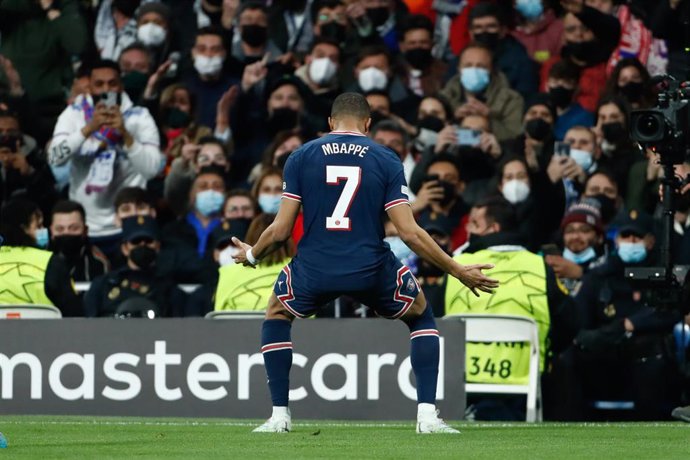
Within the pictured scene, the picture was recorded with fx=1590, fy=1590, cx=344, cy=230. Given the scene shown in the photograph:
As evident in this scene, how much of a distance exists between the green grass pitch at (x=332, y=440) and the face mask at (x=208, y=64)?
19.4 feet

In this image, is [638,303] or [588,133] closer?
[638,303]

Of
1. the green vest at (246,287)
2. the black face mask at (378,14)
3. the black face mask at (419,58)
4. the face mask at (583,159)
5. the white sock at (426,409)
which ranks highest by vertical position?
the black face mask at (378,14)

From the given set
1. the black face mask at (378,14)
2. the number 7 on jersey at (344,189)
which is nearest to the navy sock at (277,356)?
the number 7 on jersey at (344,189)

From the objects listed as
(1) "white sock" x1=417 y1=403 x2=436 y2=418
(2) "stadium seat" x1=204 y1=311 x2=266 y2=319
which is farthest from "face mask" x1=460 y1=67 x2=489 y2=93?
(1) "white sock" x1=417 y1=403 x2=436 y2=418

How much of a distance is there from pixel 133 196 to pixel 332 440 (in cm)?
Answer: 616

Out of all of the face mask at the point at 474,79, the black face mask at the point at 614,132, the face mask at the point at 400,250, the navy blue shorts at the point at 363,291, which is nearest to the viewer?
the navy blue shorts at the point at 363,291

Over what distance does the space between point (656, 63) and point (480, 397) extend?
5.29 meters

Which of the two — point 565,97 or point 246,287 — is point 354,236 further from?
point 565,97

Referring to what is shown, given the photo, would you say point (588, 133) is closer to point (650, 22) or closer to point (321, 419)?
point (650, 22)

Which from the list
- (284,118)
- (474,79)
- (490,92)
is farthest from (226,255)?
(490,92)

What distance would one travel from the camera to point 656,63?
15914mm

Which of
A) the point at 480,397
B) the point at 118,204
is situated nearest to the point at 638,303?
the point at 480,397

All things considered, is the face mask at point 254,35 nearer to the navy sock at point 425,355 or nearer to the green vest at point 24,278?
the green vest at point 24,278

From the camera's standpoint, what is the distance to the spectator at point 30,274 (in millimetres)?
12820
